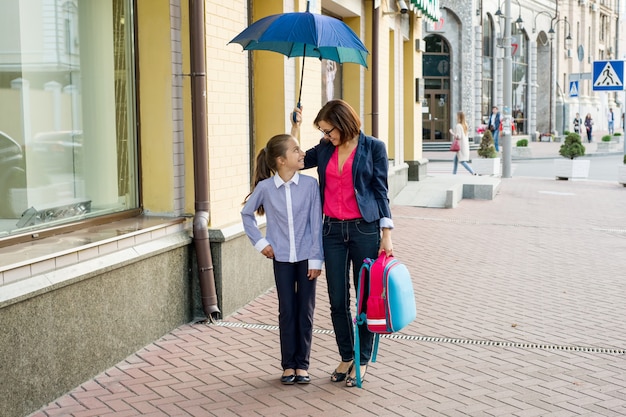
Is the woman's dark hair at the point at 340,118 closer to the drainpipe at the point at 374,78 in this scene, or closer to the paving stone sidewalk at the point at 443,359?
the paving stone sidewalk at the point at 443,359

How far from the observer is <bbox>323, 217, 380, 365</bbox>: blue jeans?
541cm

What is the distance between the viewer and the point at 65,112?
6301 mm

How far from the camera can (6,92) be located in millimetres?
5551

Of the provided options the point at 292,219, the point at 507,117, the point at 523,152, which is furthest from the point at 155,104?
the point at 523,152

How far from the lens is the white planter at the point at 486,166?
23.7 meters

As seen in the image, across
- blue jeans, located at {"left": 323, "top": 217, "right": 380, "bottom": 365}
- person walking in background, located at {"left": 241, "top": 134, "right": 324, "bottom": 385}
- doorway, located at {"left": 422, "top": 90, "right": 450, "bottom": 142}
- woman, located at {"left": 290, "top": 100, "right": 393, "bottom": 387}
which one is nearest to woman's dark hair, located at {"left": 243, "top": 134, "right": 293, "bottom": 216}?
person walking in background, located at {"left": 241, "top": 134, "right": 324, "bottom": 385}

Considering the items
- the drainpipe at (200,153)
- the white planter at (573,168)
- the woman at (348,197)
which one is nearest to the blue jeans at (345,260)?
the woman at (348,197)

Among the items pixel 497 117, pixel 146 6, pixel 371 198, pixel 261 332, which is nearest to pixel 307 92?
pixel 146 6

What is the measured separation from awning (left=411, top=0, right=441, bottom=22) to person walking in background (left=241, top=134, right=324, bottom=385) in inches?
480

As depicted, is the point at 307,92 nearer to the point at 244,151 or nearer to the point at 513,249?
the point at 244,151

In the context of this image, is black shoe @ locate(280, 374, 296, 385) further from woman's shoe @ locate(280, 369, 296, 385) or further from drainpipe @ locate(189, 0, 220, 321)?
drainpipe @ locate(189, 0, 220, 321)

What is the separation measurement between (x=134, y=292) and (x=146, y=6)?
243 centimetres

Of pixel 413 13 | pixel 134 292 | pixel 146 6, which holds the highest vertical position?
pixel 413 13

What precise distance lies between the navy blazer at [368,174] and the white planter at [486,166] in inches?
738
